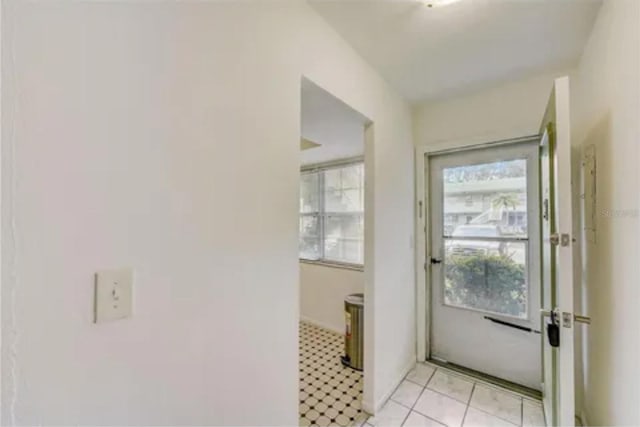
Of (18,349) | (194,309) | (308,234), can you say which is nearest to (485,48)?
(194,309)

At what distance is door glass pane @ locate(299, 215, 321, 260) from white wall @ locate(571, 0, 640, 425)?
2.59 meters

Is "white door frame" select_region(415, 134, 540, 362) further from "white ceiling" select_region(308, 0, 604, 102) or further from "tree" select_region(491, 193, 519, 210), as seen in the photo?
"white ceiling" select_region(308, 0, 604, 102)

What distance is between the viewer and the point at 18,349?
1.83 ft

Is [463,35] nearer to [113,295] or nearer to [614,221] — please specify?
[614,221]

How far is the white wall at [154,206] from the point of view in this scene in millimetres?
576

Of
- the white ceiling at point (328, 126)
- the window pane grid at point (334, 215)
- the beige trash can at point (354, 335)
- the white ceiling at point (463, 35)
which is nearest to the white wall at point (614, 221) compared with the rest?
the white ceiling at point (463, 35)

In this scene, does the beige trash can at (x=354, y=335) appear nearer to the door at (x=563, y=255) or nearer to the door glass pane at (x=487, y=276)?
the door glass pane at (x=487, y=276)

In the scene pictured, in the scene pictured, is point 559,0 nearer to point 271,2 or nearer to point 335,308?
point 271,2

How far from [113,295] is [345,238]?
289 centimetres

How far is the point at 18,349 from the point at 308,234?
3.31 m

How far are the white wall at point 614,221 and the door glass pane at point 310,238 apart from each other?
2594 mm

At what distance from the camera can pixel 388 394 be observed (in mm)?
2014

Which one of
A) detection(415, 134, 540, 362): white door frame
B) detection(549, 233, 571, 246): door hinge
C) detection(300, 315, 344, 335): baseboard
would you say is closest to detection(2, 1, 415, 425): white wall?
Result: detection(549, 233, 571, 246): door hinge

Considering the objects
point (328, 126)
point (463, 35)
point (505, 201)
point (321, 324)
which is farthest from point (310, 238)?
point (463, 35)
